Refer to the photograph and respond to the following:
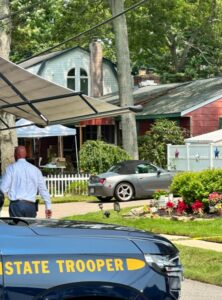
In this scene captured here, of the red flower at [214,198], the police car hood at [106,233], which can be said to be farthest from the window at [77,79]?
the police car hood at [106,233]

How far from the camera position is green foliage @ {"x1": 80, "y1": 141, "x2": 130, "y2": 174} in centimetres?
2605

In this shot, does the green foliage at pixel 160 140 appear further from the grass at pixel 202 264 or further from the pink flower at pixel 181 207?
the grass at pixel 202 264

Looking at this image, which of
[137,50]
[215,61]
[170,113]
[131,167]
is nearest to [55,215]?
[131,167]

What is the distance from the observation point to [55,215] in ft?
62.0

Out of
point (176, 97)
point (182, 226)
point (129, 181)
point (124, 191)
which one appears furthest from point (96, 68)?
point (182, 226)

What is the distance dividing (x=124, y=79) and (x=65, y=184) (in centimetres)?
626

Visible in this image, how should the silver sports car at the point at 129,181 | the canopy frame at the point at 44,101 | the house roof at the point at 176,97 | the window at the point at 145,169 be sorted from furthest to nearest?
1. the house roof at the point at 176,97
2. the window at the point at 145,169
3. the silver sports car at the point at 129,181
4. the canopy frame at the point at 44,101

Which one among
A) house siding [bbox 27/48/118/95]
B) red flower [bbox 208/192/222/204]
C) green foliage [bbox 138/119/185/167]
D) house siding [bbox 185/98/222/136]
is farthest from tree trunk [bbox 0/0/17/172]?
house siding [bbox 27/48/118/95]

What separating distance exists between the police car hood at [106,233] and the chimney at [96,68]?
32.0 metres

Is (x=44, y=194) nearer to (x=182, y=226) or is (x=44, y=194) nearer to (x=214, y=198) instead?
(x=182, y=226)

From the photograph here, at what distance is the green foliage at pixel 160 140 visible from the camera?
97.6 feet

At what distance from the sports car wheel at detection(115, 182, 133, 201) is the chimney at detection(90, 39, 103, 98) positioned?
1434 centimetres

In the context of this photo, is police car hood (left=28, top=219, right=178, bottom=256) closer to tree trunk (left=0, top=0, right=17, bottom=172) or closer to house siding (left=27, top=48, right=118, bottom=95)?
tree trunk (left=0, top=0, right=17, bottom=172)

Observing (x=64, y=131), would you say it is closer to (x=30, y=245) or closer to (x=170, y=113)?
(x=170, y=113)
